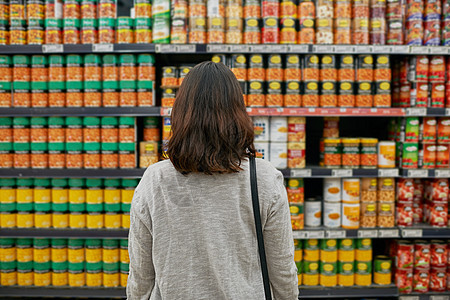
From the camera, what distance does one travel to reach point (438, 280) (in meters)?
3.09

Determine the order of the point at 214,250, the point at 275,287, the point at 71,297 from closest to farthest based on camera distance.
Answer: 1. the point at 214,250
2. the point at 275,287
3. the point at 71,297

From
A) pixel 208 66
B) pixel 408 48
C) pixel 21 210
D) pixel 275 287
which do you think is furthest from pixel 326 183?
pixel 21 210

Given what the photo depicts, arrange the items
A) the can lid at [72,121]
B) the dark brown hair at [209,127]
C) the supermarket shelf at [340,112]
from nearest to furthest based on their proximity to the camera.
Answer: the dark brown hair at [209,127] → the supermarket shelf at [340,112] → the can lid at [72,121]

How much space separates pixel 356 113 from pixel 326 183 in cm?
58

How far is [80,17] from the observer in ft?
10.2

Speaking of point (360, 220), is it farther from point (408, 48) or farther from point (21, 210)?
point (21, 210)

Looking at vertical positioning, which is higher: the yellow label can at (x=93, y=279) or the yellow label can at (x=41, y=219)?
the yellow label can at (x=41, y=219)

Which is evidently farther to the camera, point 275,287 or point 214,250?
point 275,287

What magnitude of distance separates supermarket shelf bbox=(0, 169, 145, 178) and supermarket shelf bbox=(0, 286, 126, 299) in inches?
34.2

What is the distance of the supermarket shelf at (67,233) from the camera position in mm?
3012

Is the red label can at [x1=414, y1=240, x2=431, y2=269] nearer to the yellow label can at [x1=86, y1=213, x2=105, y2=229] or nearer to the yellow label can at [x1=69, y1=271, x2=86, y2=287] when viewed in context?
the yellow label can at [x1=86, y1=213, x2=105, y2=229]

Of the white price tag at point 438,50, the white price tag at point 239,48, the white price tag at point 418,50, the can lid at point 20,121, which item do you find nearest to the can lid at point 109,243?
the can lid at point 20,121

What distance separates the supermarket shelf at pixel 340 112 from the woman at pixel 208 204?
1819 millimetres

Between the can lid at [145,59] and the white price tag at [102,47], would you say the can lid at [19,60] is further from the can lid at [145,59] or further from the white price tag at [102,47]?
the can lid at [145,59]
